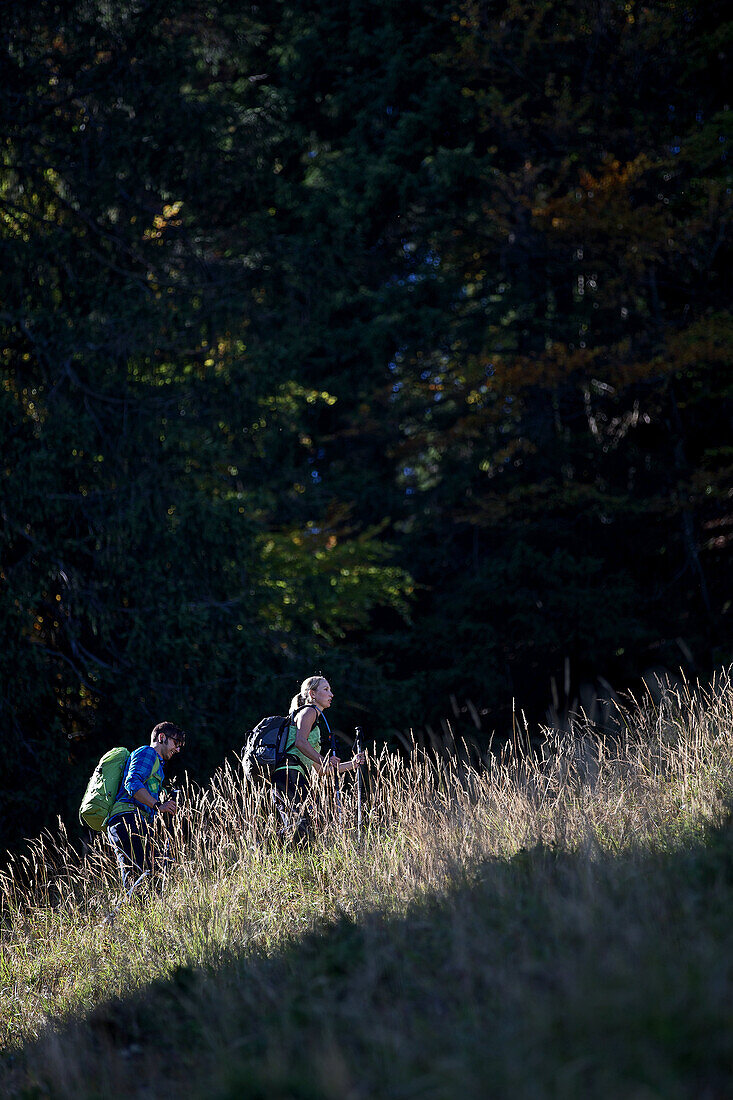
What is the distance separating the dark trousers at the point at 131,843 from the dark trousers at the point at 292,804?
2.76ft

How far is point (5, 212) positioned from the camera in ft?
42.5

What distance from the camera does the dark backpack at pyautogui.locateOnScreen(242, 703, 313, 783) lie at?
6871mm

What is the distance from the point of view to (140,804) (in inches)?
271

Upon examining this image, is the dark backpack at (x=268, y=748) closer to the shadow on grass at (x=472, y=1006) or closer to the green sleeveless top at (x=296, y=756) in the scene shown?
the green sleeveless top at (x=296, y=756)

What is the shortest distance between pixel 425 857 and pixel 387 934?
2.96ft

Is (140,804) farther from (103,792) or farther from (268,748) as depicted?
(268,748)

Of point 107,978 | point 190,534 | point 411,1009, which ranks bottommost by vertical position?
point 411,1009

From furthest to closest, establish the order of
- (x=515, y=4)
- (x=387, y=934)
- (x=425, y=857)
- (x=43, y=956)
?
(x=515, y=4)
(x=43, y=956)
(x=425, y=857)
(x=387, y=934)

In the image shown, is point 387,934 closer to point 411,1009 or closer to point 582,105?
point 411,1009

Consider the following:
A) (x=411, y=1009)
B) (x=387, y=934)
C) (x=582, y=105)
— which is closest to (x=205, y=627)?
(x=387, y=934)

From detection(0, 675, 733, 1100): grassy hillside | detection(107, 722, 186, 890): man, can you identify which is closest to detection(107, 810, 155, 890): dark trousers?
detection(107, 722, 186, 890): man

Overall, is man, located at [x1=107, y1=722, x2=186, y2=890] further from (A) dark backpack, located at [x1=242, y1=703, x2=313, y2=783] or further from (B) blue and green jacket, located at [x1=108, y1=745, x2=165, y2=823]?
(A) dark backpack, located at [x1=242, y1=703, x2=313, y2=783]

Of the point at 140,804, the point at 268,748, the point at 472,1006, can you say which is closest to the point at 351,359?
the point at 268,748

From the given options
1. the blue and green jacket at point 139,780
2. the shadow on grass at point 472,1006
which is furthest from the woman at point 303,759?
the shadow on grass at point 472,1006
